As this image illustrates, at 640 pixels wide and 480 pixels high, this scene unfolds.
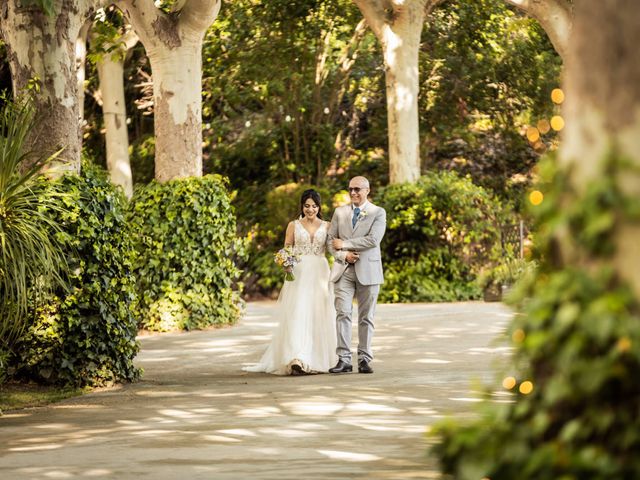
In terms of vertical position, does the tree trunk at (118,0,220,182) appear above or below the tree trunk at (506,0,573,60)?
below

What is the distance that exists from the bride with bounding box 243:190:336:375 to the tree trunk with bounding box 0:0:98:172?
2887mm

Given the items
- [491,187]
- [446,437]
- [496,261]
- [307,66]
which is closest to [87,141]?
[307,66]

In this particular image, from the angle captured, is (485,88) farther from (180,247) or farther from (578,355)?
(578,355)

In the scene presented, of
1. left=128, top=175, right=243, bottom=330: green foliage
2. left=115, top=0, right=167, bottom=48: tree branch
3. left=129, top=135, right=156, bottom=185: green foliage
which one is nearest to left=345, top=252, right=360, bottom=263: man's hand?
left=128, top=175, right=243, bottom=330: green foliage

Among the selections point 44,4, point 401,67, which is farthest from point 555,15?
point 44,4

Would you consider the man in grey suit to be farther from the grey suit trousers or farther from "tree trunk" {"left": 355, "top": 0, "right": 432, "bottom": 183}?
"tree trunk" {"left": 355, "top": 0, "right": 432, "bottom": 183}

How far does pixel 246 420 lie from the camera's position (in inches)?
363

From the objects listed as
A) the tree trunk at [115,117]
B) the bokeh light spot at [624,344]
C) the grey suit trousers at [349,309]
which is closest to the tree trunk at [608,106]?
the bokeh light spot at [624,344]

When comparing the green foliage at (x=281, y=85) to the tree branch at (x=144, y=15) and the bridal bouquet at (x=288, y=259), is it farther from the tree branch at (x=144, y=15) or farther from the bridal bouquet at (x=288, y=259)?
the bridal bouquet at (x=288, y=259)

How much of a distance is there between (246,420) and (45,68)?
4729mm

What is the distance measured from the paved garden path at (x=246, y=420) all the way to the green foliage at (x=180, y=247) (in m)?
2.28

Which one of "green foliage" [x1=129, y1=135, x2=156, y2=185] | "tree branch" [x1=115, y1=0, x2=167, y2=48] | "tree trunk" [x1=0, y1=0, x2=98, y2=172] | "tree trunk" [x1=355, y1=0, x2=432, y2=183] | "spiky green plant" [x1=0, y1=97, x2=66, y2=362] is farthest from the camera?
"green foliage" [x1=129, y1=135, x2=156, y2=185]

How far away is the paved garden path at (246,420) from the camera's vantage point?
23.6 feet

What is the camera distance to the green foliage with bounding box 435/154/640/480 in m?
3.55
